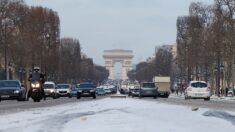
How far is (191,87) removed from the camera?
60.0 m

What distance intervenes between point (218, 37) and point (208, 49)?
23.1 ft

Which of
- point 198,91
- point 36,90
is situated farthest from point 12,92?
point 198,91

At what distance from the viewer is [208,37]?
8056cm

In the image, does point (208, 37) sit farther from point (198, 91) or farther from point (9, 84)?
point (9, 84)

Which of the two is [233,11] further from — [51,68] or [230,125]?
[230,125]

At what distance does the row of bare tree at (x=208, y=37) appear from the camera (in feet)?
228

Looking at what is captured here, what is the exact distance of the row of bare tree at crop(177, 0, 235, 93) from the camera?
6962cm

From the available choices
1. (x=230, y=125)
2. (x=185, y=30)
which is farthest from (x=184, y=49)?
(x=230, y=125)

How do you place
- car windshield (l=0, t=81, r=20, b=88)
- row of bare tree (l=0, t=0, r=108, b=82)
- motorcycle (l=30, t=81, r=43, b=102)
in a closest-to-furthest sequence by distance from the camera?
motorcycle (l=30, t=81, r=43, b=102)
car windshield (l=0, t=81, r=20, b=88)
row of bare tree (l=0, t=0, r=108, b=82)

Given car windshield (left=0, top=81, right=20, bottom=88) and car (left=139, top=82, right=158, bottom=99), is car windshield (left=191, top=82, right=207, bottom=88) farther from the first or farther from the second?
car windshield (left=0, top=81, right=20, bottom=88)

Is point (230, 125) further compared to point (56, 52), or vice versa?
point (56, 52)

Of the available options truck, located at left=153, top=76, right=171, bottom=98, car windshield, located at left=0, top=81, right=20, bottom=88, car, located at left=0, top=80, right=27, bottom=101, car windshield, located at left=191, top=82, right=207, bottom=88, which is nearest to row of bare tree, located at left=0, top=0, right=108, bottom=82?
truck, located at left=153, top=76, right=171, bottom=98

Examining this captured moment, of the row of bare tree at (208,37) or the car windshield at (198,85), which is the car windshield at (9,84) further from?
the row of bare tree at (208,37)

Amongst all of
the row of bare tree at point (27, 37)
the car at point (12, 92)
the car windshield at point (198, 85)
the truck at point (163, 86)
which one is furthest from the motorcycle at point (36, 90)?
the truck at point (163, 86)
